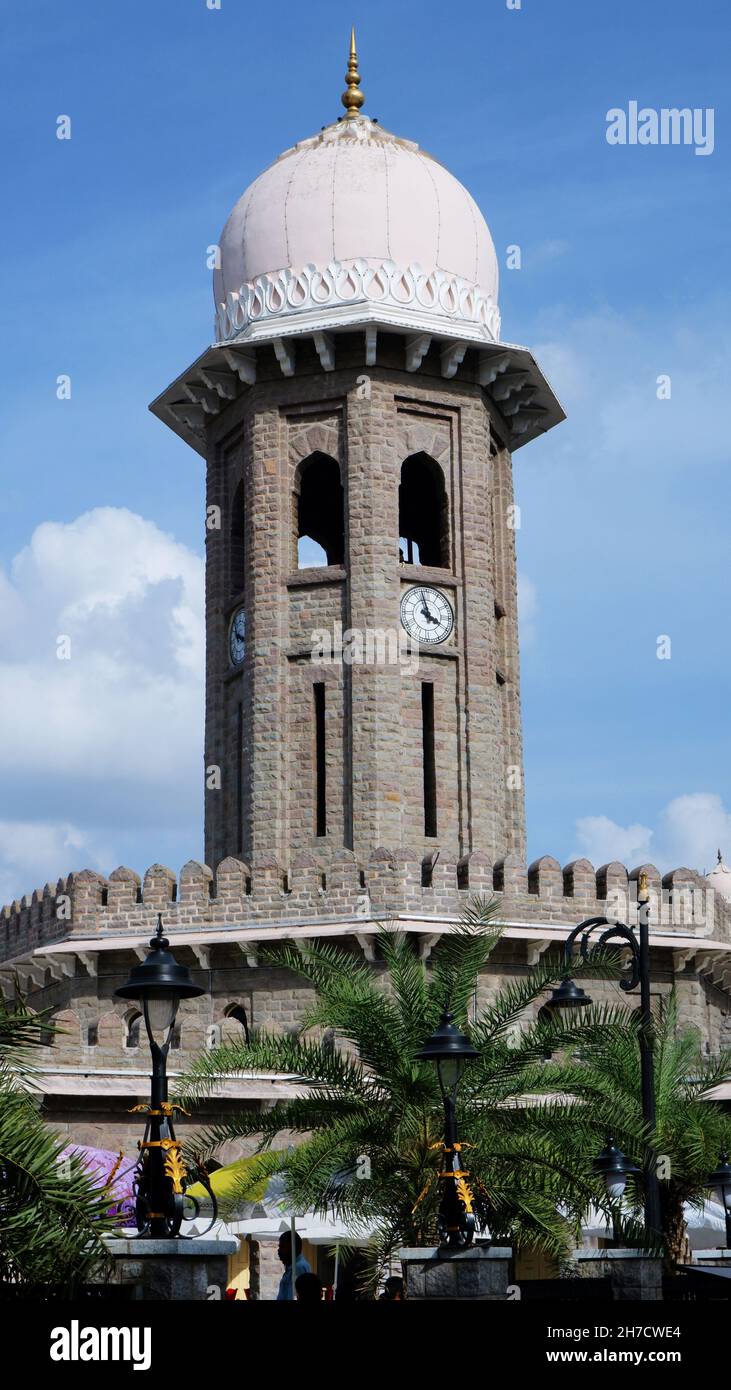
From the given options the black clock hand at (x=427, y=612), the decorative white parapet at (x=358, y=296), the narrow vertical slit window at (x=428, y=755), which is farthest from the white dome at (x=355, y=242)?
the narrow vertical slit window at (x=428, y=755)

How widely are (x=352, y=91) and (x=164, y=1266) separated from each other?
29493 millimetres

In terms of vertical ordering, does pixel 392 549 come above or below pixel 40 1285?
above

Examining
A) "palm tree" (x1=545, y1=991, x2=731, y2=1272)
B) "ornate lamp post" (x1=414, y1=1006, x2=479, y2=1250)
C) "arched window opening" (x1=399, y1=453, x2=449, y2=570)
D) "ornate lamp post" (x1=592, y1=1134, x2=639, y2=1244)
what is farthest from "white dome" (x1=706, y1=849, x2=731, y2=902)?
"ornate lamp post" (x1=414, y1=1006, x2=479, y2=1250)

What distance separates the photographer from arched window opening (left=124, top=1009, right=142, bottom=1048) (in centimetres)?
3052

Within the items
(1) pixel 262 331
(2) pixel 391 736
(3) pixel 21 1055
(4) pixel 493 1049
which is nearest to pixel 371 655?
(2) pixel 391 736

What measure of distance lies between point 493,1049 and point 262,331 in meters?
17.9

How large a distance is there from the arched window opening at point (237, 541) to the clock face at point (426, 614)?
3649mm

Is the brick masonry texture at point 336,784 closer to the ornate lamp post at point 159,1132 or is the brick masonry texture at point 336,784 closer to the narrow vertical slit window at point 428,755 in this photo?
the narrow vertical slit window at point 428,755

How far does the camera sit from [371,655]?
33.3 m

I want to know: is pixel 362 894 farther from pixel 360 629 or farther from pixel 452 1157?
pixel 452 1157

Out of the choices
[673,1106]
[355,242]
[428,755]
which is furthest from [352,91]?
[673,1106]

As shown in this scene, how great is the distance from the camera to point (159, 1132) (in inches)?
506

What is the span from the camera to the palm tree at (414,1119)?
19.2 metres
